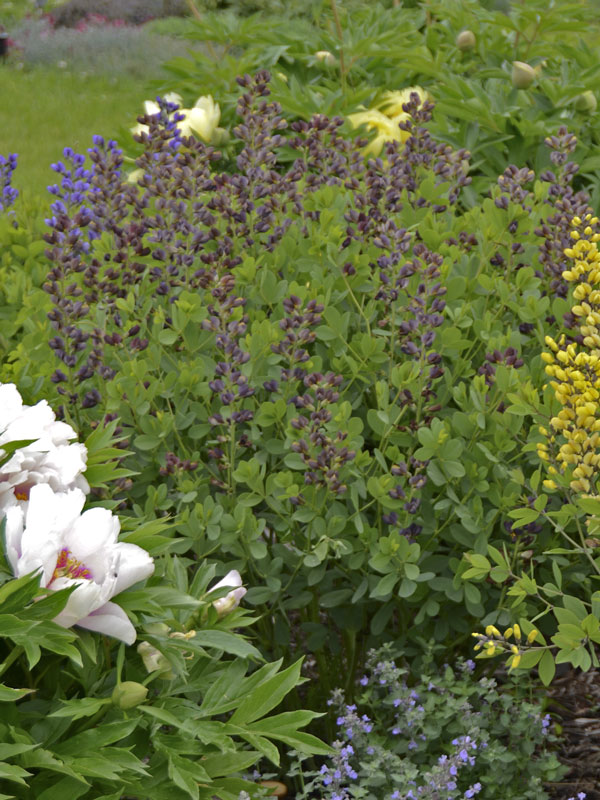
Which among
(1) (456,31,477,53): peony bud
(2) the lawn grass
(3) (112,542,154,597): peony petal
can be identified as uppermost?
(3) (112,542,154,597): peony petal

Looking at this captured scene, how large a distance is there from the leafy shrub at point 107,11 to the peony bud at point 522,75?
14365 millimetres

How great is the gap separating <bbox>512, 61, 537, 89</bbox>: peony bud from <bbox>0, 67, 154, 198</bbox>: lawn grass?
474 cm

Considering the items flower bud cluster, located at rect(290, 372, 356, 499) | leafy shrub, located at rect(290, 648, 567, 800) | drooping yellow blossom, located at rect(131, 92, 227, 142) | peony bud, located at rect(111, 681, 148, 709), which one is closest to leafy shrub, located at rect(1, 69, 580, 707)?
flower bud cluster, located at rect(290, 372, 356, 499)

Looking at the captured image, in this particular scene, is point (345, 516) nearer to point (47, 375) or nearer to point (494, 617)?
point (494, 617)

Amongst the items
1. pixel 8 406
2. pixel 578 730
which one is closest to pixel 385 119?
pixel 578 730

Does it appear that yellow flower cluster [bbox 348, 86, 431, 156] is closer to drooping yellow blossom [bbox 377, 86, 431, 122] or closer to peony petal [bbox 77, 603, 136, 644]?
drooping yellow blossom [bbox 377, 86, 431, 122]

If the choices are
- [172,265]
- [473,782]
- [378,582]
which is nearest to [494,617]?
[378,582]

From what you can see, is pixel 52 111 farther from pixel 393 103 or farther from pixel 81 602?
pixel 81 602

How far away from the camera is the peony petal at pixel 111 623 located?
1.52m

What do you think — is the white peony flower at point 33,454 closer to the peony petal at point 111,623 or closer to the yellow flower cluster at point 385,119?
the peony petal at point 111,623

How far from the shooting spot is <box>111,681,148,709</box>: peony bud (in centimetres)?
153

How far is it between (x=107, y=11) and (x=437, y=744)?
17.1 metres

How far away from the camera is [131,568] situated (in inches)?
61.7

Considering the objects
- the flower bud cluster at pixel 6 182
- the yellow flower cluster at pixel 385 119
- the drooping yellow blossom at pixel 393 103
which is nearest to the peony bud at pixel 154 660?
the flower bud cluster at pixel 6 182
